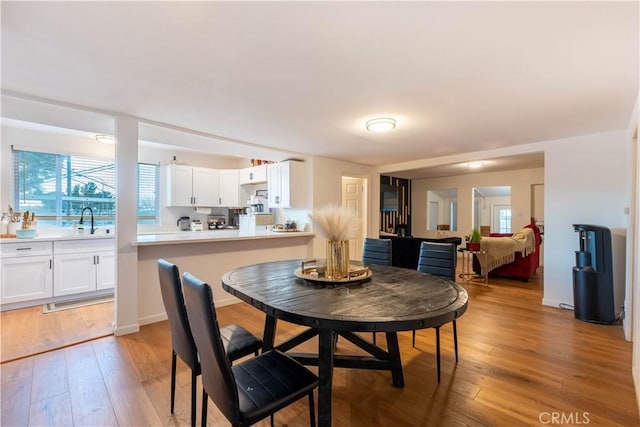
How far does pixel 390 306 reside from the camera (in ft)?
5.01

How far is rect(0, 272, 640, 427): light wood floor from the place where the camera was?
1.77 m

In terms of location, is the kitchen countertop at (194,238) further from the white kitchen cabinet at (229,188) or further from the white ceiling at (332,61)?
the white kitchen cabinet at (229,188)

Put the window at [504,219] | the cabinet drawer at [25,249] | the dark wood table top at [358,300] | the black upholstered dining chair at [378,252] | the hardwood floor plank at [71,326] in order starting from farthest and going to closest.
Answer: the window at [504,219] < the cabinet drawer at [25,249] < the black upholstered dining chair at [378,252] < the hardwood floor plank at [71,326] < the dark wood table top at [358,300]

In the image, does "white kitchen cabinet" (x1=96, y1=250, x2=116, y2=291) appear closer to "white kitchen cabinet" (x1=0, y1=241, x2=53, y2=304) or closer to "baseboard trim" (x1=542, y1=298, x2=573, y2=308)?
"white kitchen cabinet" (x1=0, y1=241, x2=53, y2=304)

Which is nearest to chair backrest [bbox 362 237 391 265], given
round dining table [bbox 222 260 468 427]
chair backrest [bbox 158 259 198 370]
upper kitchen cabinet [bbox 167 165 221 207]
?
round dining table [bbox 222 260 468 427]

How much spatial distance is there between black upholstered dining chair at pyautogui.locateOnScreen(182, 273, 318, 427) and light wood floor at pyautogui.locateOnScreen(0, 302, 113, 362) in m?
2.30

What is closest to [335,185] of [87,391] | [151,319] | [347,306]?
[151,319]

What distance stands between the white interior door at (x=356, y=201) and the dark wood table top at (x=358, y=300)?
3.68 meters

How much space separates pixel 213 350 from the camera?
3.85ft

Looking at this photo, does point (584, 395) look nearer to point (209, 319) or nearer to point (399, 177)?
point (209, 319)

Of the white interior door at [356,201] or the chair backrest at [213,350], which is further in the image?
the white interior door at [356,201]

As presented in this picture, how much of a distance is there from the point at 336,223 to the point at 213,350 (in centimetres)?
108

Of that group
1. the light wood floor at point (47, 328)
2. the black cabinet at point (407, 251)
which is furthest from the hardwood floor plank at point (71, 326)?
the black cabinet at point (407, 251)

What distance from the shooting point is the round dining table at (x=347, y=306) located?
1.37m
